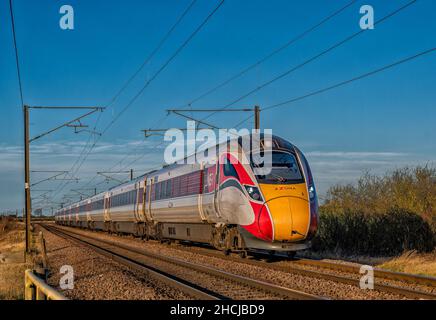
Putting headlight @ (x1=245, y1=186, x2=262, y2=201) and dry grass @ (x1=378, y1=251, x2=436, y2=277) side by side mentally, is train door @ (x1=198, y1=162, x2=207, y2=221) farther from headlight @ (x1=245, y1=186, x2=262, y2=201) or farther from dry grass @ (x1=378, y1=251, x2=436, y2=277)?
dry grass @ (x1=378, y1=251, x2=436, y2=277)

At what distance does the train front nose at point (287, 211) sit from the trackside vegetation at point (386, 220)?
5.57 meters

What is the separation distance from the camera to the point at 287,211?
51.7ft

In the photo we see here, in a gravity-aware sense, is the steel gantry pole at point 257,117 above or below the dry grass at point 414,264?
above

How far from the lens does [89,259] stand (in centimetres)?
2098

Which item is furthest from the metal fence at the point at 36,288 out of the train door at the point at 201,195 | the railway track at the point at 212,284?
the train door at the point at 201,195

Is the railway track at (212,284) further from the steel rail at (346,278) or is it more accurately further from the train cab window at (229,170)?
the train cab window at (229,170)

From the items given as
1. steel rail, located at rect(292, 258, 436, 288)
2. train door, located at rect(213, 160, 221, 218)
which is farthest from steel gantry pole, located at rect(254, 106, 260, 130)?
steel rail, located at rect(292, 258, 436, 288)

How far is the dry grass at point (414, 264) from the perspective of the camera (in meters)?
14.9

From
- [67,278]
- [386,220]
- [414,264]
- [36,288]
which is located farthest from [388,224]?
[36,288]

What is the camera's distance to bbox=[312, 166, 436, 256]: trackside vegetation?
2058 centimetres

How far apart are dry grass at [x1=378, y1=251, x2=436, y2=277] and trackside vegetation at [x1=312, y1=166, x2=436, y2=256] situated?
2.24 m

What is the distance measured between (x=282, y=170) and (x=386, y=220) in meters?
6.76
